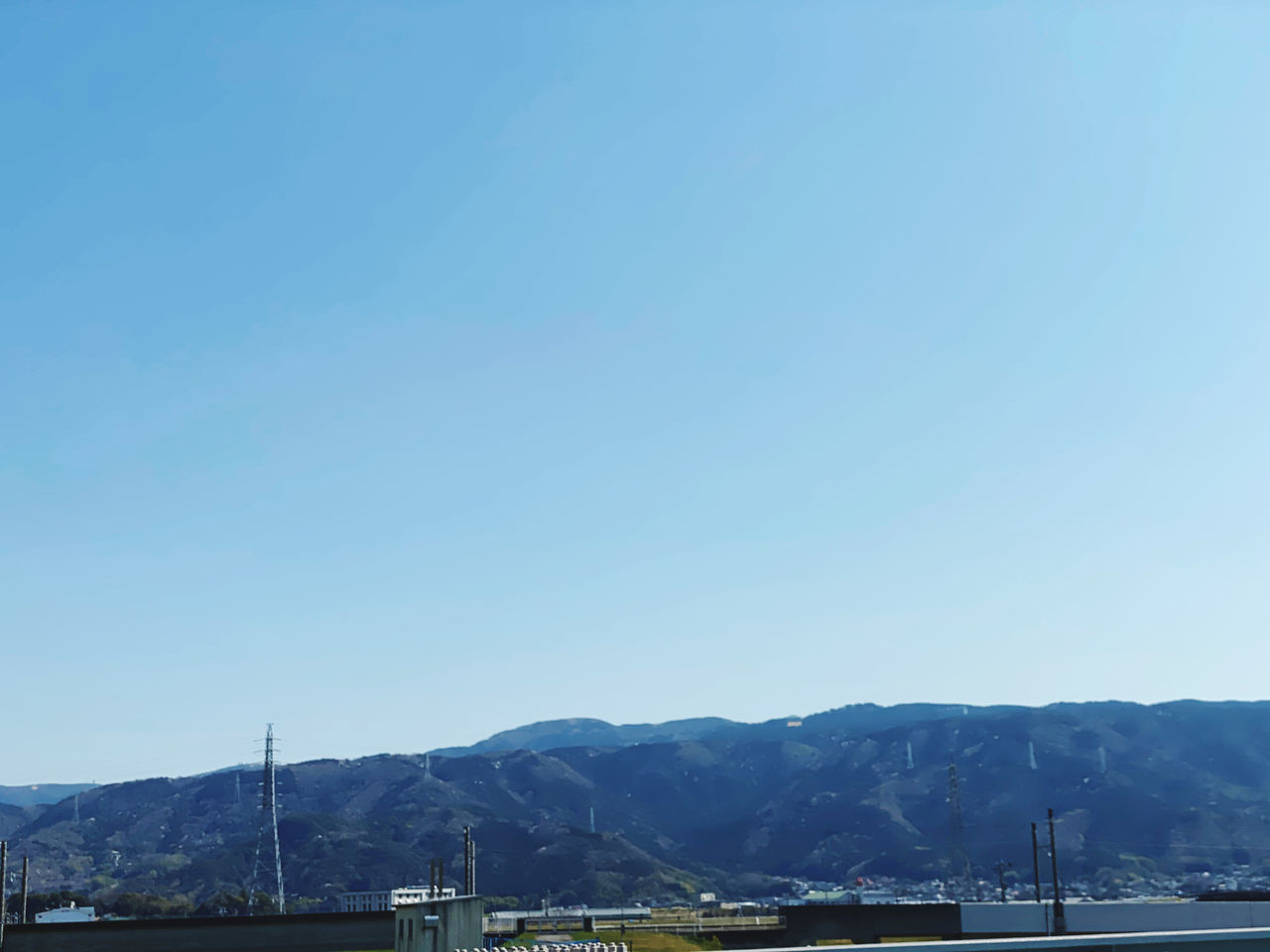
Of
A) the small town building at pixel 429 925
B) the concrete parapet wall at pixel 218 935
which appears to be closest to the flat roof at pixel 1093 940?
the small town building at pixel 429 925

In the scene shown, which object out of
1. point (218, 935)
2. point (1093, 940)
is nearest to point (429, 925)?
point (1093, 940)

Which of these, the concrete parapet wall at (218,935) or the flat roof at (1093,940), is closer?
the flat roof at (1093,940)

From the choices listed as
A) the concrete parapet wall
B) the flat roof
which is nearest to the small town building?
the flat roof

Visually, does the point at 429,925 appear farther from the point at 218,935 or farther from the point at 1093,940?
the point at 218,935

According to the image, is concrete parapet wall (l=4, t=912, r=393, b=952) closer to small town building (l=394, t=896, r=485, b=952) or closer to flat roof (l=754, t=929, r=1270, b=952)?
small town building (l=394, t=896, r=485, b=952)

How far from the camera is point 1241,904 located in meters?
64.1

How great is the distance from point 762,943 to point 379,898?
12427 centimetres

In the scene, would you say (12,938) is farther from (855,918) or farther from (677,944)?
(855,918)

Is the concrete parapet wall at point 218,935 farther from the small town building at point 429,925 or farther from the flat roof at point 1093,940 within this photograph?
the flat roof at point 1093,940

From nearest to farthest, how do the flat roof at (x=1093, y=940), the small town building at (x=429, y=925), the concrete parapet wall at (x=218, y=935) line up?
the flat roof at (x=1093, y=940) < the small town building at (x=429, y=925) < the concrete parapet wall at (x=218, y=935)

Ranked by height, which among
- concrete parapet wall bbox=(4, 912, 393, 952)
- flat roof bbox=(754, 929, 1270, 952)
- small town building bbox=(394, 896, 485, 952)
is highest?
flat roof bbox=(754, 929, 1270, 952)

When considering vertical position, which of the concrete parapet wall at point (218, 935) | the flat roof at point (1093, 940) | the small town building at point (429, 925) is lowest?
the concrete parapet wall at point (218, 935)

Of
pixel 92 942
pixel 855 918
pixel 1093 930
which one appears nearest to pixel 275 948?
pixel 92 942

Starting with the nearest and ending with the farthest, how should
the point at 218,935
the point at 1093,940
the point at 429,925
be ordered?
1. the point at 1093,940
2. the point at 429,925
3. the point at 218,935
